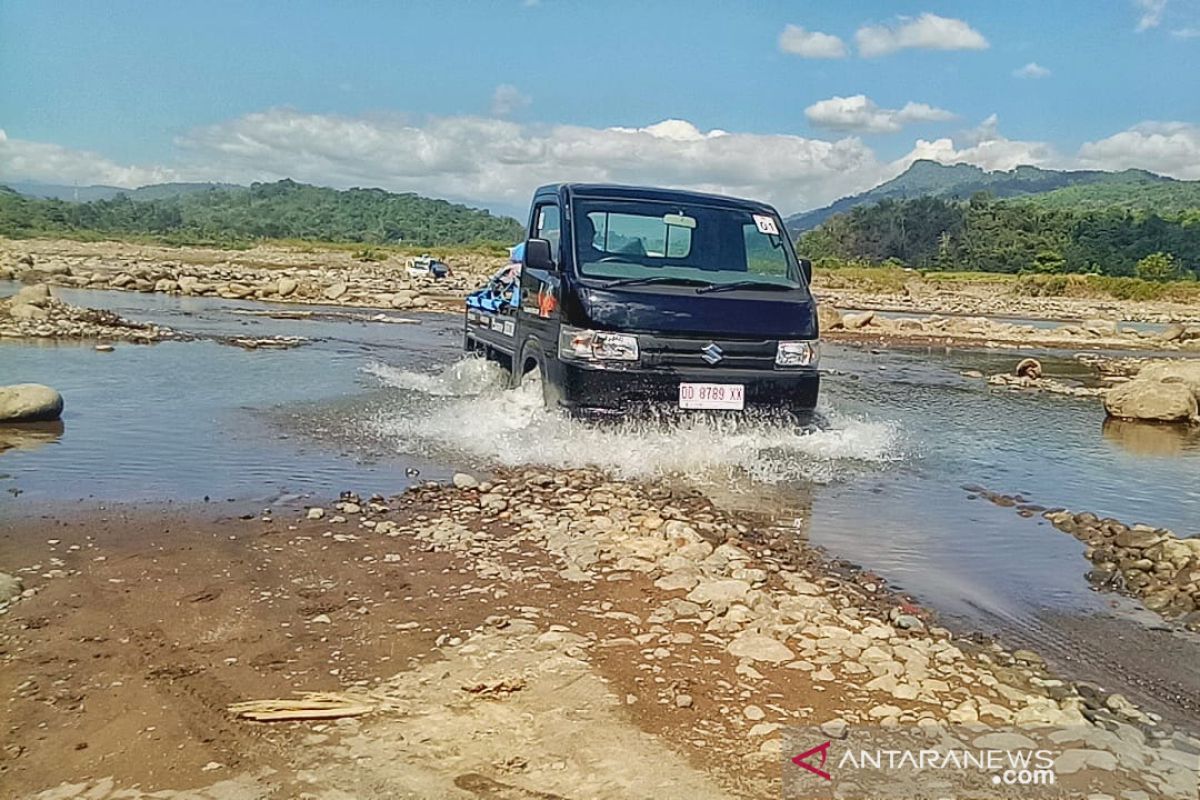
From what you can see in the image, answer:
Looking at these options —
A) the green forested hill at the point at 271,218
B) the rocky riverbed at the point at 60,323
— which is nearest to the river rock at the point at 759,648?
the rocky riverbed at the point at 60,323

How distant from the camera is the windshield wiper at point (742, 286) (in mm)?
7643

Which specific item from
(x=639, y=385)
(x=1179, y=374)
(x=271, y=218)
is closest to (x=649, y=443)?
(x=639, y=385)

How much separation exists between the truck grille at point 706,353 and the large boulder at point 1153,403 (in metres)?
6.55

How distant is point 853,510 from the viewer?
6555mm

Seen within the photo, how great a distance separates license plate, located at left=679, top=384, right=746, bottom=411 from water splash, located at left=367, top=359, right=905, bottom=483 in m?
0.11

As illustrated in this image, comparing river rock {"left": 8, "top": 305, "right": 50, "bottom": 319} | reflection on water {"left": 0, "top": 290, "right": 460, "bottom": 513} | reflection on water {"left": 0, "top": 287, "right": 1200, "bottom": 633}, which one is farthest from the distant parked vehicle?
reflection on water {"left": 0, "top": 287, "right": 1200, "bottom": 633}

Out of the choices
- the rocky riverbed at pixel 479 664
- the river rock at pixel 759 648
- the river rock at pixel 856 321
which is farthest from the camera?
the river rock at pixel 856 321

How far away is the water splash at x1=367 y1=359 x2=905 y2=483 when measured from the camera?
7305 millimetres

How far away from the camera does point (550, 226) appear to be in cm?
908

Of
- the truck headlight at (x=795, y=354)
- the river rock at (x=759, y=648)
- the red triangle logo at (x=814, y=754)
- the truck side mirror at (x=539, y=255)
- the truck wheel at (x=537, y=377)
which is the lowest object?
the red triangle logo at (x=814, y=754)

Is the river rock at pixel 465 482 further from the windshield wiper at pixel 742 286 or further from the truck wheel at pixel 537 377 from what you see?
the windshield wiper at pixel 742 286

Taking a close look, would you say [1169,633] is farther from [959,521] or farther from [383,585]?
[383,585]

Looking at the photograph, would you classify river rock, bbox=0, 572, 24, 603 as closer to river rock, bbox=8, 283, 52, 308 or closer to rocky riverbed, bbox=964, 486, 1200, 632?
rocky riverbed, bbox=964, 486, 1200, 632

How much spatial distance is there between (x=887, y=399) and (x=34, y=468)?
9.77 meters
